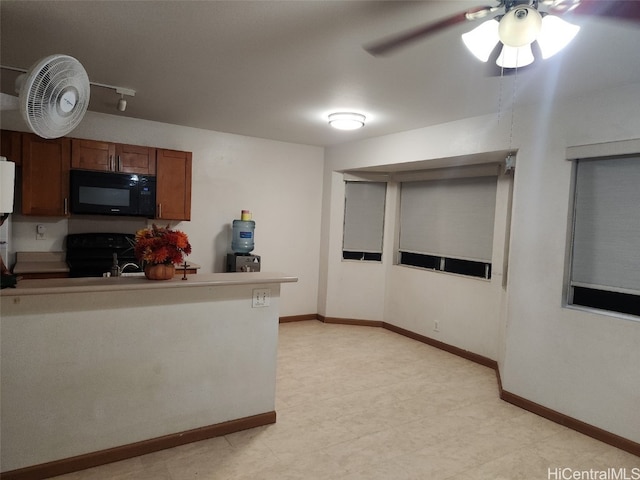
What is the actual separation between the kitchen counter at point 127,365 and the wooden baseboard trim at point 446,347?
2.52 meters

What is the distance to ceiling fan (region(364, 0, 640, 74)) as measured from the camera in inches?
56.1

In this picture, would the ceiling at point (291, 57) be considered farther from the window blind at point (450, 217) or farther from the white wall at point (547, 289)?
the window blind at point (450, 217)

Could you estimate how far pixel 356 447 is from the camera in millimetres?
2551

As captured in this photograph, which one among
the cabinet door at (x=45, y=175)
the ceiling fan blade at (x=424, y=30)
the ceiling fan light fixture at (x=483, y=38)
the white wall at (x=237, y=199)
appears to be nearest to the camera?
the ceiling fan blade at (x=424, y=30)

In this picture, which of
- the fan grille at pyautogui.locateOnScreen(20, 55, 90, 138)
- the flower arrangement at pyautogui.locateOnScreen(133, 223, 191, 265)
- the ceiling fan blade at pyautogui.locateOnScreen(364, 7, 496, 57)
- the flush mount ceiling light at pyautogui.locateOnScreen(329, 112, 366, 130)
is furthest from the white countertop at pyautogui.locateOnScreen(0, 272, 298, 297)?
the flush mount ceiling light at pyautogui.locateOnScreen(329, 112, 366, 130)

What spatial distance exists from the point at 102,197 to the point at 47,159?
557mm

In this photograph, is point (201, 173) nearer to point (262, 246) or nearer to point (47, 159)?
point (262, 246)

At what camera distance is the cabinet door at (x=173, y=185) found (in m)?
4.22

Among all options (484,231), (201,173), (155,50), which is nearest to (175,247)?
(155,50)

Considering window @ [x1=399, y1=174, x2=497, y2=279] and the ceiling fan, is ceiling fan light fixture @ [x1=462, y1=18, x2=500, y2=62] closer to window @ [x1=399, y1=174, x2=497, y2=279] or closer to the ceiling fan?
the ceiling fan

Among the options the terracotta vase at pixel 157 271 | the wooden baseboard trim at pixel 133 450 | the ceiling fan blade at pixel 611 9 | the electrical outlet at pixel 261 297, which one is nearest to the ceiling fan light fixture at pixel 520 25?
the ceiling fan blade at pixel 611 9

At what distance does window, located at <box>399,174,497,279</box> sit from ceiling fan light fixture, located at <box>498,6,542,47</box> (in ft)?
9.72

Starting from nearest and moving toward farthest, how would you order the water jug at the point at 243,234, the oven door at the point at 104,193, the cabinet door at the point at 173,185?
the oven door at the point at 104,193
the cabinet door at the point at 173,185
the water jug at the point at 243,234

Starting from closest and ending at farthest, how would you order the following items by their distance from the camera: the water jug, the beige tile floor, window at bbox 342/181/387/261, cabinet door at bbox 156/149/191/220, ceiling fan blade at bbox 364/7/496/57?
ceiling fan blade at bbox 364/7/496/57, the beige tile floor, cabinet door at bbox 156/149/191/220, the water jug, window at bbox 342/181/387/261
